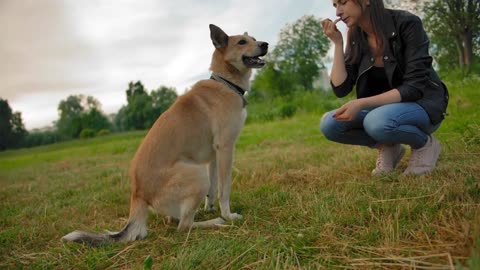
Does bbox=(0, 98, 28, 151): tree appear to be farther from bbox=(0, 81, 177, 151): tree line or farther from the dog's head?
the dog's head

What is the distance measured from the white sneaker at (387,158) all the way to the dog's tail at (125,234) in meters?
2.30

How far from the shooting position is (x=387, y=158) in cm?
344

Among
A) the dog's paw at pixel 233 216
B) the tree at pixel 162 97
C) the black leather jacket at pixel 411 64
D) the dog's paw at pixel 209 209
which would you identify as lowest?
the dog's paw at pixel 209 209

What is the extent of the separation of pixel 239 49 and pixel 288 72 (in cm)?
2221

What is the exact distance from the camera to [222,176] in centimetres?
305

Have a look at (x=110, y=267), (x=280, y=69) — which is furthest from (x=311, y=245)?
(x=280, y=69)

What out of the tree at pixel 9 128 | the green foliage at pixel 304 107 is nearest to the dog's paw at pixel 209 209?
the green foliage at pixel 304 107

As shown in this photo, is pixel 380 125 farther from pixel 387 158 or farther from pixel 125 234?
pixel 125 234

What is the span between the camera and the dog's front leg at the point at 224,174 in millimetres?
2952

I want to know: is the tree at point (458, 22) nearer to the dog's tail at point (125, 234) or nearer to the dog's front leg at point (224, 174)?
the dog's front leg at point (224, 174)

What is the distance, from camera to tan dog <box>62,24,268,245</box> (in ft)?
8.86

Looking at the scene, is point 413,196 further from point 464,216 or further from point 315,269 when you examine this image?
point 315,269

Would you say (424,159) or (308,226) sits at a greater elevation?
(424,159)

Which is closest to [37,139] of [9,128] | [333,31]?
[9,128]
